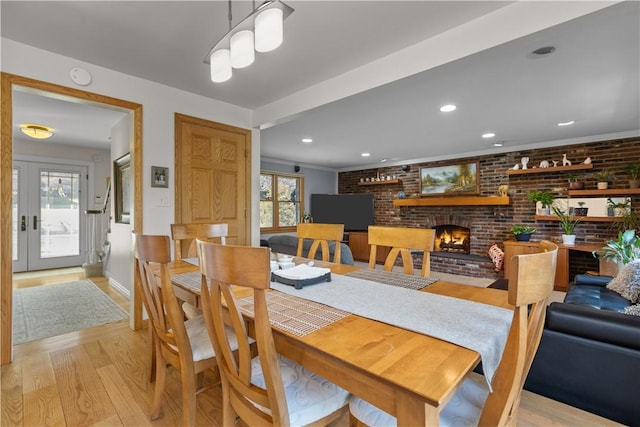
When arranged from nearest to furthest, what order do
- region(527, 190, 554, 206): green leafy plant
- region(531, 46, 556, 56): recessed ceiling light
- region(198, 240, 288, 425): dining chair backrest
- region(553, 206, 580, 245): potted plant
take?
region(198, 240, 288, 425): dining chair backrest, region(531, 46, 556, 56): recessed ceiling light, region(553, 206, 580, 245): potted plant, region(527, 190, 554, 206): green leafy plant

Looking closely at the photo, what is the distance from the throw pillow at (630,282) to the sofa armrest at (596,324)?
1.16 metres

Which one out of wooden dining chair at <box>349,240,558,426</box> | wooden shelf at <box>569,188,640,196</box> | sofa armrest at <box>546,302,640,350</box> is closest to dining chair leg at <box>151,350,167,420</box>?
wooden dining chair at <box>349,240,558,426</box>

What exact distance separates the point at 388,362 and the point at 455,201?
18.6ft

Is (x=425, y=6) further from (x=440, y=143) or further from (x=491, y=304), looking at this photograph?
(x=440, y=143)

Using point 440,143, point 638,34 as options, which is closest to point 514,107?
point 638,34

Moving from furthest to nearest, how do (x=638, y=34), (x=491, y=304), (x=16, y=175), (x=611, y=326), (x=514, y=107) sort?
(x=16, y=175) → (x=514, y=107) → (x=638, y=34) → (x=611, y=326) → (x=491, y=304)

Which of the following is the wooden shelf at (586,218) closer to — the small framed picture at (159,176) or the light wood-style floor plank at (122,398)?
the small framed picture at (159,176)

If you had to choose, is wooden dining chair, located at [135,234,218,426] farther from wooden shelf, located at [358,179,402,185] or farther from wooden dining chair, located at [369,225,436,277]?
wooden shelf, located at [358,179,402,185]

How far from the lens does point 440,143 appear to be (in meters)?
5.09

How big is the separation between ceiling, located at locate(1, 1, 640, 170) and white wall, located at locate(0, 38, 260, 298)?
9 cm

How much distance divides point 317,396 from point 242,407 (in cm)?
27

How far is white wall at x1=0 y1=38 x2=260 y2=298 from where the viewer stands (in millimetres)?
2244

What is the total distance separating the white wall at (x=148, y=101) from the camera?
2.24 m

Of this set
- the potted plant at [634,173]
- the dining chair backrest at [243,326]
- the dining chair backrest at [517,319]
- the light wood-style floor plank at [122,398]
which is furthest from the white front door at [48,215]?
the potted plant at [634,173]
